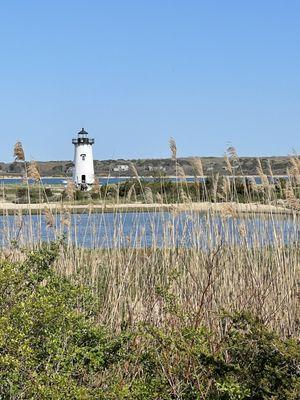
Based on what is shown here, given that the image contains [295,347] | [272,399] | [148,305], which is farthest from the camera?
[148,305]

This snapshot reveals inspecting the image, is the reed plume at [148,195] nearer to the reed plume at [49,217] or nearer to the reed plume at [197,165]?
the reed plume at [197,165]

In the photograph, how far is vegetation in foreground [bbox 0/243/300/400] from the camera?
3.96 m

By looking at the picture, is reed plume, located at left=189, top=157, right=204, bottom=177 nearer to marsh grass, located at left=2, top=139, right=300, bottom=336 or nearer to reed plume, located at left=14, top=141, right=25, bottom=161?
marsh grass, located at left=2, top=139, right=300, bottom=336

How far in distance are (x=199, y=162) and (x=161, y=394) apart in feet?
11.1

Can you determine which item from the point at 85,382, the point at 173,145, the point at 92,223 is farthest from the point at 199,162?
the point at 85,382

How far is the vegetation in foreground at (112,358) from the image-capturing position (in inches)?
156

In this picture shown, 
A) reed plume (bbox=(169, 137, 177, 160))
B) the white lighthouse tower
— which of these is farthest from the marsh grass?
the white lighthouse tower

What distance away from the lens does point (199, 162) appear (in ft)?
24.2

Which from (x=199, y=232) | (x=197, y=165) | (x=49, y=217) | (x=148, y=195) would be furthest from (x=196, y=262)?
(x=49, y=217)

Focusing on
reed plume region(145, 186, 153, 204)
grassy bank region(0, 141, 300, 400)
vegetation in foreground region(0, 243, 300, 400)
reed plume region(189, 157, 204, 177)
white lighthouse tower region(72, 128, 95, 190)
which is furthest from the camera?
white lighthouse tower region(72, 128, 95, 190)

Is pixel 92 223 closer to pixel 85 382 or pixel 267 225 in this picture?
pixel 267 225

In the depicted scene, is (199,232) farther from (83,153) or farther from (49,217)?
(83,153)

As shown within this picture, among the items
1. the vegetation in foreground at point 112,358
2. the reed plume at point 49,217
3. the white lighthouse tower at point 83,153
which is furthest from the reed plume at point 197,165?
the white lighthouse tower at point 83,153

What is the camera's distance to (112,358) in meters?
4.88
